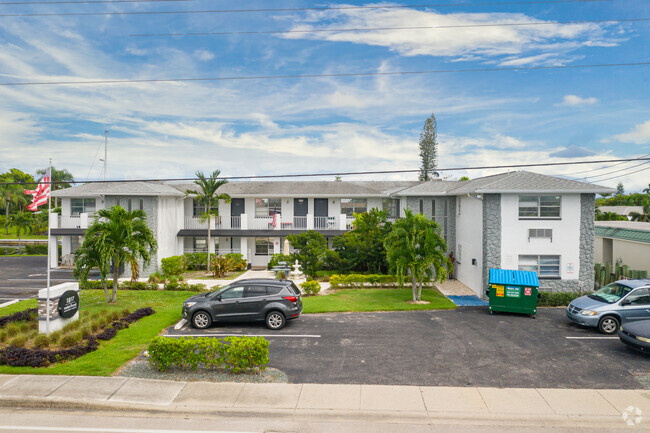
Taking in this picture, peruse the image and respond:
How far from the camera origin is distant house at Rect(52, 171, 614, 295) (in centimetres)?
1964

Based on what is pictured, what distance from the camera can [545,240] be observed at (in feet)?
64.6

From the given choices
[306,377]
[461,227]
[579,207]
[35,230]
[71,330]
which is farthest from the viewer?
[35,230]

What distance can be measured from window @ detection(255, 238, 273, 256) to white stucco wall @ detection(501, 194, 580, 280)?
16.9 metres

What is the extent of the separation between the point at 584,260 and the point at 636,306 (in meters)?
5.57

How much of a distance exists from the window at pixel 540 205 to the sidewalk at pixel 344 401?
36.6 feet

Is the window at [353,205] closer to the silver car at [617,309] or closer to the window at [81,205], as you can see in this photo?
the window at [81,205]

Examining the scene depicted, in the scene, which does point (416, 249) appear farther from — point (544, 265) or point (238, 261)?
point (238, 261)

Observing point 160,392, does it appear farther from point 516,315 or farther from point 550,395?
point 516,315

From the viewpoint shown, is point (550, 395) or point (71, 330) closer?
point (550, 395)

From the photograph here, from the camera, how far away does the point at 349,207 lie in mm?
31844

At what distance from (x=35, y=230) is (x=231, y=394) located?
205 feet

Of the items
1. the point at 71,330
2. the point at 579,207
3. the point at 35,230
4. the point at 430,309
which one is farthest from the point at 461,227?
the point at 35,230

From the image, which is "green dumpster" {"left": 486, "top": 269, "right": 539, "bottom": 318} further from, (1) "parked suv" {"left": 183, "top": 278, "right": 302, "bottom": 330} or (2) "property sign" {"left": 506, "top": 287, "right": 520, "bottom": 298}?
(1) "parked suv" {"left": 183, "top": 278, "right": 302, "bottom": 330}

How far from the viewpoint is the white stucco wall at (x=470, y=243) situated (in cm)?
2042
